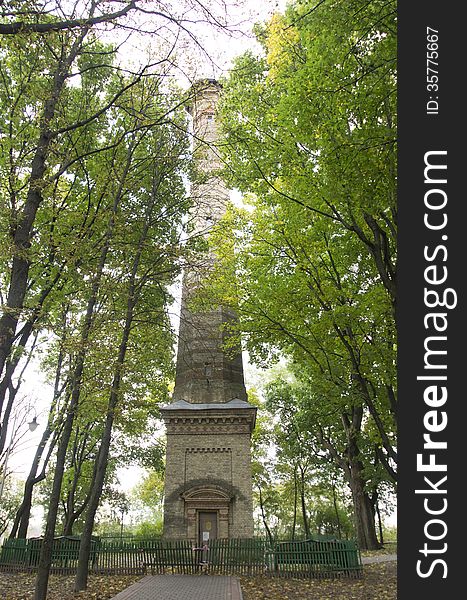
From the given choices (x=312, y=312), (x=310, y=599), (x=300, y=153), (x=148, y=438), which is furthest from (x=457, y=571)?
(x=148, y=438)

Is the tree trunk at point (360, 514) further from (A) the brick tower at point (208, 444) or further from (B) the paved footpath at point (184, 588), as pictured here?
(B) the paved footpath at point (184, 588)

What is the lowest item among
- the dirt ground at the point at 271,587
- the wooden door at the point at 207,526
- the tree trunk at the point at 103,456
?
the dirt ground at the point at 271,587

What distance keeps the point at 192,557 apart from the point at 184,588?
14.0ft

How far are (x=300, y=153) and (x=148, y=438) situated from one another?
21.8 m

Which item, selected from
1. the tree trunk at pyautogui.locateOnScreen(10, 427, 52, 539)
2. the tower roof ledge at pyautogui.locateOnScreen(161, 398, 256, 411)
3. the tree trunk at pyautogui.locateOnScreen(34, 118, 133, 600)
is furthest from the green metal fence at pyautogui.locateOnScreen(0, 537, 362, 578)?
the tree trunk at pyautogui.locateOnScreen(34, 118, 133, 600)

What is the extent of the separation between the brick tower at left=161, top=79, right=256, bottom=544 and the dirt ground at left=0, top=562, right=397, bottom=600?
3.65m

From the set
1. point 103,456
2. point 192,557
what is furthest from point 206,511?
point 103,456

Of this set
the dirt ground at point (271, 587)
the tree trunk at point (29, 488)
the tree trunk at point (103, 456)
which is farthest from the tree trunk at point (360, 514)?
the tree trunk at point (29, 488)

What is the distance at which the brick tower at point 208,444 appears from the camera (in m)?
19.6

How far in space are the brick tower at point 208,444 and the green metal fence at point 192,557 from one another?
180cm

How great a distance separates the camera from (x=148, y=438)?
28.5m

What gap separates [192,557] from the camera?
56.1ft

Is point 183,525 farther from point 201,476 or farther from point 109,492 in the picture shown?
point 109,492

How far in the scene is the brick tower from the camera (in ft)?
64.2
